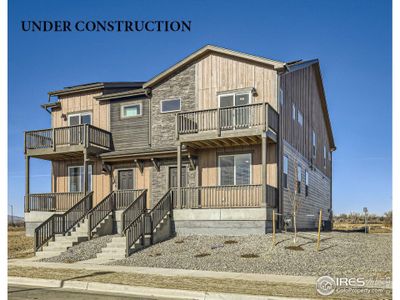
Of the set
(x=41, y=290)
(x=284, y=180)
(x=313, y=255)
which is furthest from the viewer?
(x=284, y=180)

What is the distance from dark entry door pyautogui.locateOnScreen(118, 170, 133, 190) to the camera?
24.8 metres

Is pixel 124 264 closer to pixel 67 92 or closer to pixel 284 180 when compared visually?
pixel 284 180

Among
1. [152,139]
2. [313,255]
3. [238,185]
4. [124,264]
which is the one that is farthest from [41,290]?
[152,139]

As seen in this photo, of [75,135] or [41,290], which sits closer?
[41,290]

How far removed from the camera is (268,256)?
15250 millimetres

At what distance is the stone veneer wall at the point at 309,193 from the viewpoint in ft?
A: 76.3

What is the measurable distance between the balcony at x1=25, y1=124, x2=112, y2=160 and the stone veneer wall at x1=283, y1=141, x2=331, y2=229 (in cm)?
1009

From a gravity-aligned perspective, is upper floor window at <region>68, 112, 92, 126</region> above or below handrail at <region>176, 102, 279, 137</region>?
above

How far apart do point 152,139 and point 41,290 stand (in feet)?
44.8

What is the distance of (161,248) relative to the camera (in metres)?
18.2

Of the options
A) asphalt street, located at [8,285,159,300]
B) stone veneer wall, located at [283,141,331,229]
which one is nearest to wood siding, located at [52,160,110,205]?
stone veneer wall, located at [283,141,331,229]

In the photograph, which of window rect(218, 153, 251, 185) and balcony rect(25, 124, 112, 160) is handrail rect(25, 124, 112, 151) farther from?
window rect(218, 153, 251, 185)

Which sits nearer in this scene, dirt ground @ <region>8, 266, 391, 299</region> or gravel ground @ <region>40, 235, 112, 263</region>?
dirt ground @ <region>8, 266, 391, 299</region>

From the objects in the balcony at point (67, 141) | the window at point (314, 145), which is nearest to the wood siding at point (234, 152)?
the balcony at point (67, 141)
